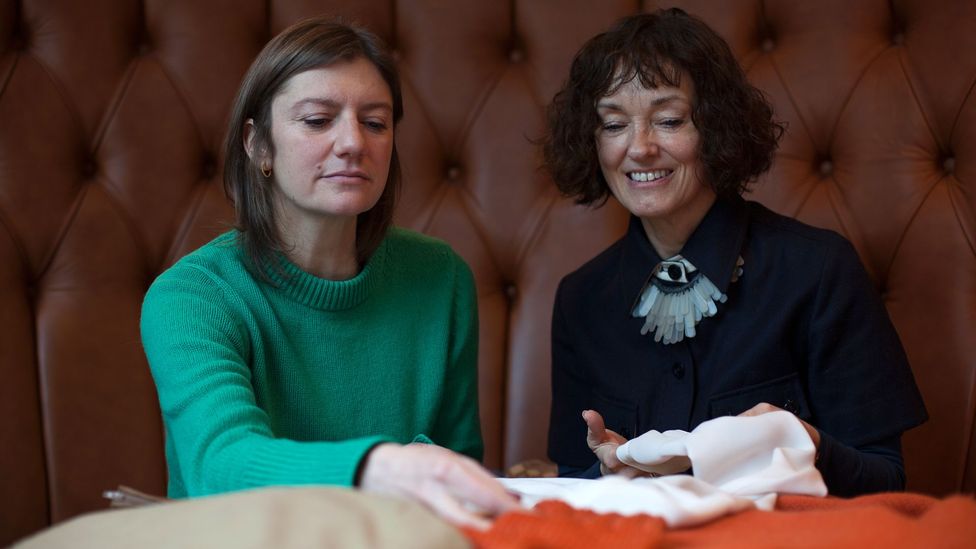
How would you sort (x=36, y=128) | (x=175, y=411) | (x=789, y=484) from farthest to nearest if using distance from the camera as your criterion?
1. (x=36, y=128)
2. (x=175, y=411)
3. (x=789, y=484)

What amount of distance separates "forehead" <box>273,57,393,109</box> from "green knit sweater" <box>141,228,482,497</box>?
200 millimetres

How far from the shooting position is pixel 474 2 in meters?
1.68

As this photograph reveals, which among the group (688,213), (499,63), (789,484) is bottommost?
(789,484)

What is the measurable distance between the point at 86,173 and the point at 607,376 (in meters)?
0.84

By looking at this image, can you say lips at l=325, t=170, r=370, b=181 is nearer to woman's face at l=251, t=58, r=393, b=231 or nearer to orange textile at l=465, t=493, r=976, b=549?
woman's face at l=251, t=58, r=393, b=231

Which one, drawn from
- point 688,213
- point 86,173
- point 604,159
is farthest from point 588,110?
point 86,173

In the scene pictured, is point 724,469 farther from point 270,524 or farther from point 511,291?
point 511,291

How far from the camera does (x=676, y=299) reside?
135cm

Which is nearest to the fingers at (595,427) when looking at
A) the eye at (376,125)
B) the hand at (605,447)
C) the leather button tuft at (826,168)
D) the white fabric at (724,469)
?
the hand at (605,447)

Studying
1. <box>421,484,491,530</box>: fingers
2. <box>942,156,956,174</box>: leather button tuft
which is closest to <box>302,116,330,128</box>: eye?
<box>421,484,491,530</box>: fingers

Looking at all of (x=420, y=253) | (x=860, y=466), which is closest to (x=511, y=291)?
(x=420, y=253)

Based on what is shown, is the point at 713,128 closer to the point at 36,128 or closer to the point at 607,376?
the point at 607,376

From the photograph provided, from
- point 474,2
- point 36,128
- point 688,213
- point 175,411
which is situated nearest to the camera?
point 175,411

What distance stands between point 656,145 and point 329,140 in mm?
405
